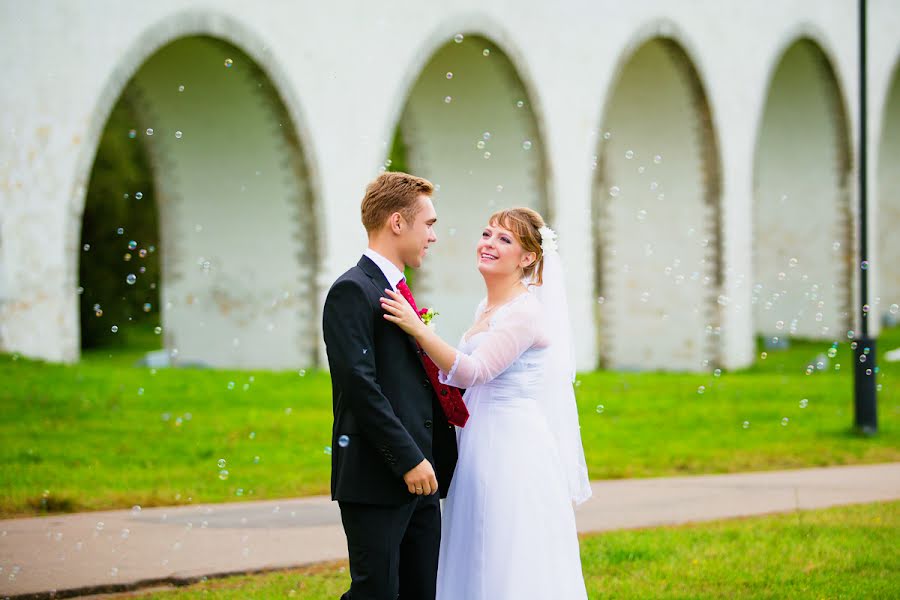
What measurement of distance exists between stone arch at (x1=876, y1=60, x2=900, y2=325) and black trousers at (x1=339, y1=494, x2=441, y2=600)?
20.8 meters

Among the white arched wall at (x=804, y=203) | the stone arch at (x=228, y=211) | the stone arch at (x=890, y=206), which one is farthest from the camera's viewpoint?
the stone arch at (x=890, y=206)

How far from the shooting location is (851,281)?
18.4 metres

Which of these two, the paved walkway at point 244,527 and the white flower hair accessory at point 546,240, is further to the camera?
the paved walkway at point 244,527

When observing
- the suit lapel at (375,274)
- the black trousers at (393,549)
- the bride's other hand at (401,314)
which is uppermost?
the suit lapel at (375,274)

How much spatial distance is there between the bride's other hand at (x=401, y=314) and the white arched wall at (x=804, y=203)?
15.5 meters

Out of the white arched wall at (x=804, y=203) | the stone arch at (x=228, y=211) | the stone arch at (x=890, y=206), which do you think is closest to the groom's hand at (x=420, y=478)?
the stone arch at (x=228, y=211)

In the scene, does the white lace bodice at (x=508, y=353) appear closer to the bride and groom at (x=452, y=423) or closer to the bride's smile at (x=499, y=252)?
the bride and groom at (x=452, y=423)

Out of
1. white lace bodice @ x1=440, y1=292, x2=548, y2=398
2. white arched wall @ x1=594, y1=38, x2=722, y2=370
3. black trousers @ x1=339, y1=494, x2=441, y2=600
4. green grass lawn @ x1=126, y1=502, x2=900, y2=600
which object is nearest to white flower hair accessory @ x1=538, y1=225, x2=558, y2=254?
white lace bodice @ x1=440, y1=292, x2=548, y2=398

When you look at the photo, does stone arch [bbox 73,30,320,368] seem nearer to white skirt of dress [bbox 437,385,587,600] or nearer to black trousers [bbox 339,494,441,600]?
white skirt of dress [bbox 437,385,587,600]

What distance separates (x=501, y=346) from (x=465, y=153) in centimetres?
1054

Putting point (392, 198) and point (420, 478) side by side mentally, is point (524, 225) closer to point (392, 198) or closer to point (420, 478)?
point (392, 198)

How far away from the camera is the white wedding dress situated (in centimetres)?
378

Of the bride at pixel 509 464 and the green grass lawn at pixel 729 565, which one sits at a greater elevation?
the bride at pixel 509 464

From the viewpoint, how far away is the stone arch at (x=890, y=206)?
887 inches
